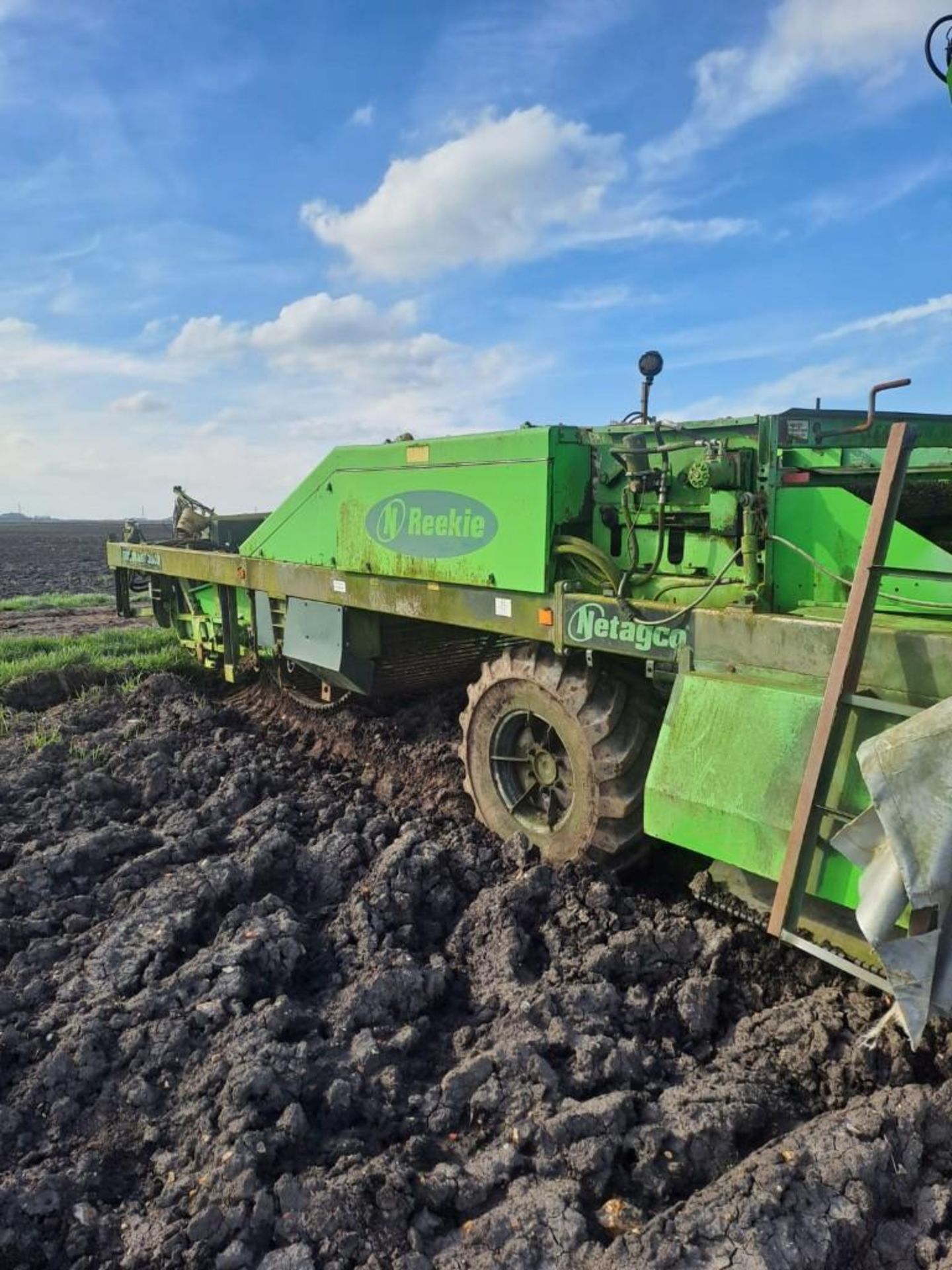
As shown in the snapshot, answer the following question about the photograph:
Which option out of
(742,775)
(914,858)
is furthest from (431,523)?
(914,858)

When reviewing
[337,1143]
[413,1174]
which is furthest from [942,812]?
[337,1143]

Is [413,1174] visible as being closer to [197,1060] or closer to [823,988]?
[197,1060]

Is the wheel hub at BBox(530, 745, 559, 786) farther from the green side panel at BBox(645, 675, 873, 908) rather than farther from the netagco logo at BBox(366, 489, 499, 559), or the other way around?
the netagco logo at BBox(366, 489, 499, 559)

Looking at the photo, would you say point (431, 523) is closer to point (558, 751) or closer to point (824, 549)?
point (558, 751)

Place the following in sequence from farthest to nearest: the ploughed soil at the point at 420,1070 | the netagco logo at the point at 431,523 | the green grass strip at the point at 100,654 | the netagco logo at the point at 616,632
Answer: the green grass strip at the point at 100,654, the netagco logo at the point at 431,523, the netagco logo at the point at 616,632, the ploughed soil at the point at 420,1070

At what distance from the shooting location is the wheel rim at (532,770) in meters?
4.07

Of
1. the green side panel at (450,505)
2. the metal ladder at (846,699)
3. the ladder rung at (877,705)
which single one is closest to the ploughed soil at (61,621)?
the green side panel at (450,505)

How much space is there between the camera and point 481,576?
4258mm

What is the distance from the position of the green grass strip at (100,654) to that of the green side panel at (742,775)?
5155 mm

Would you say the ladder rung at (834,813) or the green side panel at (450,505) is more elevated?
the green side panel at (450,505)

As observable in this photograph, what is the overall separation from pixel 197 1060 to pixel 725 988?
178 cm

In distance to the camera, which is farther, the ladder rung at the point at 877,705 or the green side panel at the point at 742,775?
the green side panel at the point at 742,775

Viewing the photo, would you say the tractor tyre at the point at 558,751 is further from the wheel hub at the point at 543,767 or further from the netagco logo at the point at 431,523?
the netagco logo at the point at 431,523

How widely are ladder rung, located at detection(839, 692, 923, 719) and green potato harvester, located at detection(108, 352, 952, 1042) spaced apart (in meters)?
0.02
